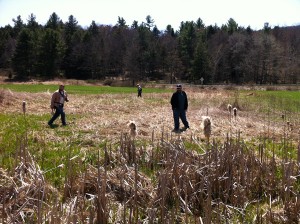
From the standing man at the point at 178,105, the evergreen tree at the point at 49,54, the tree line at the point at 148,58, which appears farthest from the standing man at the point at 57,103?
the evergreen tree at the point at 49,54

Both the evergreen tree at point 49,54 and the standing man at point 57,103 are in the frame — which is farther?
the evergreen tree at point 49,54

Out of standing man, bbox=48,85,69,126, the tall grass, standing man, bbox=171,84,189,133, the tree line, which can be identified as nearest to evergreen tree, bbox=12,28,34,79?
the tree line

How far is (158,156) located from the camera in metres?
6.75

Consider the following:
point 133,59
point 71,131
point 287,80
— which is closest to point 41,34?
point 133,59

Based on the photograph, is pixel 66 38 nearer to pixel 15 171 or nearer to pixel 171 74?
pixel 171 74

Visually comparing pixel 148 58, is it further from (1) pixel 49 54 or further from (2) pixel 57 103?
(2) pixel 57 103

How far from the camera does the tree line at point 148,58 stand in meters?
71.1

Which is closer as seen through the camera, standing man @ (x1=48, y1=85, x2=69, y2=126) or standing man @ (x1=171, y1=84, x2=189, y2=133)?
standing man @ (x1=171, y1=84, x2=189, y2=133)

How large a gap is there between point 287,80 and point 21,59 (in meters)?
55.2

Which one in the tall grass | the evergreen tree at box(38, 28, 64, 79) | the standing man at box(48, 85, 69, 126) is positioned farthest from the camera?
the evergreen tree at box(38, 28, 64, 79)

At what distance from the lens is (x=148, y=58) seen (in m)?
78.1

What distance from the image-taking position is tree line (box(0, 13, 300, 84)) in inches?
2800

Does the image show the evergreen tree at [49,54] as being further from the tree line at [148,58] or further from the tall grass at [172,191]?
the tall grass at [172,191]

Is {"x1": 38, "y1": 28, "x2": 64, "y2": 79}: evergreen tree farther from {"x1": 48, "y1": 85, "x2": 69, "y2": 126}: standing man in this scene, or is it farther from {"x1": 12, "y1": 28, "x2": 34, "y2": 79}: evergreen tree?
{"x1": 48, "y1": 85, "x2": 69, "y2": 126}: standing man
